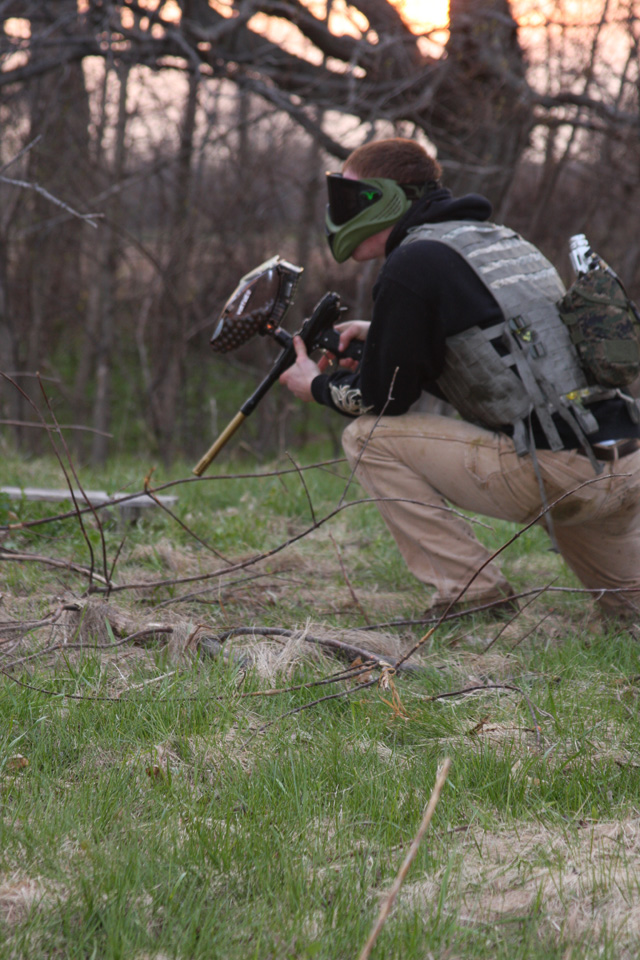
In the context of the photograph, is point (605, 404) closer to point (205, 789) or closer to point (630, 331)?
point (630, 331)

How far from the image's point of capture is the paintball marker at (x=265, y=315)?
370 centimetres

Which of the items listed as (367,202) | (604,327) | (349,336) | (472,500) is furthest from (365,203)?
A: (472,500)

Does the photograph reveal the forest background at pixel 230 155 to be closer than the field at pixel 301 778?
No

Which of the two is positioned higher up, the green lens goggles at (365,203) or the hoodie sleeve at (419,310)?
the green lens goggles at (365,203)

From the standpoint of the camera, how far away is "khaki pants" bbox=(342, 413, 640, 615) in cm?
330

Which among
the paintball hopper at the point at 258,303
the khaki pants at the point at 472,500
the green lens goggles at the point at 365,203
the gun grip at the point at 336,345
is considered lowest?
A: the khaki pants at the point at 472,500

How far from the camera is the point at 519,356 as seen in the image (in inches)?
124

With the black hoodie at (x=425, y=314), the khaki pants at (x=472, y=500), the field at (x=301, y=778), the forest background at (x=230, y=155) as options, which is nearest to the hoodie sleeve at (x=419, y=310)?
the black hoodie at (x=425, y=314)

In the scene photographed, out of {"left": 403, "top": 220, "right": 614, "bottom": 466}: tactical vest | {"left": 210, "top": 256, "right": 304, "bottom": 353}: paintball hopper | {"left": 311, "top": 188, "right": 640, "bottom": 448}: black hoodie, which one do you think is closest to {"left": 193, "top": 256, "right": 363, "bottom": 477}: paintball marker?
{"left": 210, "top": 256, "right": 304, "bottom": 353}: paintball hopper

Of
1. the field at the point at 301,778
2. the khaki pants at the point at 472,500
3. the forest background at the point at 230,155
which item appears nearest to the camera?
the field at the point at 301,778

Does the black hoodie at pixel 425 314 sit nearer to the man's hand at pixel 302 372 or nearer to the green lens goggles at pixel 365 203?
the green lens goggles at pixel 365 203

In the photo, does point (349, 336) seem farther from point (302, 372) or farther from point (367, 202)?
point (367, 202)

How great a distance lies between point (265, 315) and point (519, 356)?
1.18 m

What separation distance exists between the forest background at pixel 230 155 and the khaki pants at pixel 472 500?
4.30 metres
